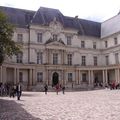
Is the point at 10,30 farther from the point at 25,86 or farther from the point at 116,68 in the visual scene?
the point at 116,68

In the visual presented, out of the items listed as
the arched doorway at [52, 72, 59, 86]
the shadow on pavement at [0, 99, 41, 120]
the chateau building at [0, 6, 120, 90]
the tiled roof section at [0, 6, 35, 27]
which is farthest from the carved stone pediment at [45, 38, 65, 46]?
the shadow on pavement at [0, 99, 41, 120]

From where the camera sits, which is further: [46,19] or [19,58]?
[46,19]

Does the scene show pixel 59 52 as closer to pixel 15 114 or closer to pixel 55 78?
pixel 55 78

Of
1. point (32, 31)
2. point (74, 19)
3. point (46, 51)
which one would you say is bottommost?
point (46, 51)

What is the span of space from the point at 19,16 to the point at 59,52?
9965 millimetres

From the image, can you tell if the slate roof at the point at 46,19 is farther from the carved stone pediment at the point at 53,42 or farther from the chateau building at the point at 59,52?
the carved stone pediment at the point at 53,42

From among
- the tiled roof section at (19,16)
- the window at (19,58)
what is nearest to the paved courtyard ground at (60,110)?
the window at (19,58)

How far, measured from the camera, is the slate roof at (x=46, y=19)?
165ft

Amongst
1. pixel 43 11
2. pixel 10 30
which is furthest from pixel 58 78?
pixel 10 30

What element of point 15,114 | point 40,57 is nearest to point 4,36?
point 15,114

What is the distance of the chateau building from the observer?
47781 mm

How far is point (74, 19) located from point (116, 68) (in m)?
14.4

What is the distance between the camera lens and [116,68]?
159 feet

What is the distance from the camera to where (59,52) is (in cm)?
5025
